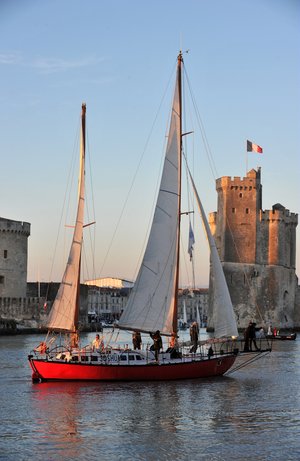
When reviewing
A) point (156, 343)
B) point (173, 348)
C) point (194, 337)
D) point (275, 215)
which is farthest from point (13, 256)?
point (156, 343)

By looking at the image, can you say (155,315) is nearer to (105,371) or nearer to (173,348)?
(173,348)

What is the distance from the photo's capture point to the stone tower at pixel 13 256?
3007 inches

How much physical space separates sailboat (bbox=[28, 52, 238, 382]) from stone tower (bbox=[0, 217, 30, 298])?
151 ft

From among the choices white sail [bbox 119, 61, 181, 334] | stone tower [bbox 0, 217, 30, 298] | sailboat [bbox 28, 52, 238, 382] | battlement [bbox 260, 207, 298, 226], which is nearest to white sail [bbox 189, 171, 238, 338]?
sailboat [bbox 28, 52, 238, 382]

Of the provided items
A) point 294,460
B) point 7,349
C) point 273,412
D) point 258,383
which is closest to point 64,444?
point 294,460

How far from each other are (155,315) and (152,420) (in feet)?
27.7

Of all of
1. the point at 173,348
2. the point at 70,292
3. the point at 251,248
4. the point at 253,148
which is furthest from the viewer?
the point at 251,248

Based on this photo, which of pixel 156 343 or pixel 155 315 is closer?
pixel 156 343

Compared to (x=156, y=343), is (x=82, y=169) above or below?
above

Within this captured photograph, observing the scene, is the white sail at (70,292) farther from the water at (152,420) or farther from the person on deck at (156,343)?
the person on deck at (156,343)

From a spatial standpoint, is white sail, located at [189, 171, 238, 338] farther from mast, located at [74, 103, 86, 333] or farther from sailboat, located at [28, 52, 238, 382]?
mast, located at [74, 103, 86, 333]

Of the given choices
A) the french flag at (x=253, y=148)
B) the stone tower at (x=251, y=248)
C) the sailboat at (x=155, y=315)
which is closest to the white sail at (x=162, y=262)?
the sailboat at (x=155, y=315)

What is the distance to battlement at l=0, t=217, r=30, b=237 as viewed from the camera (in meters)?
76.5

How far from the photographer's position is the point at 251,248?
3351 inches
